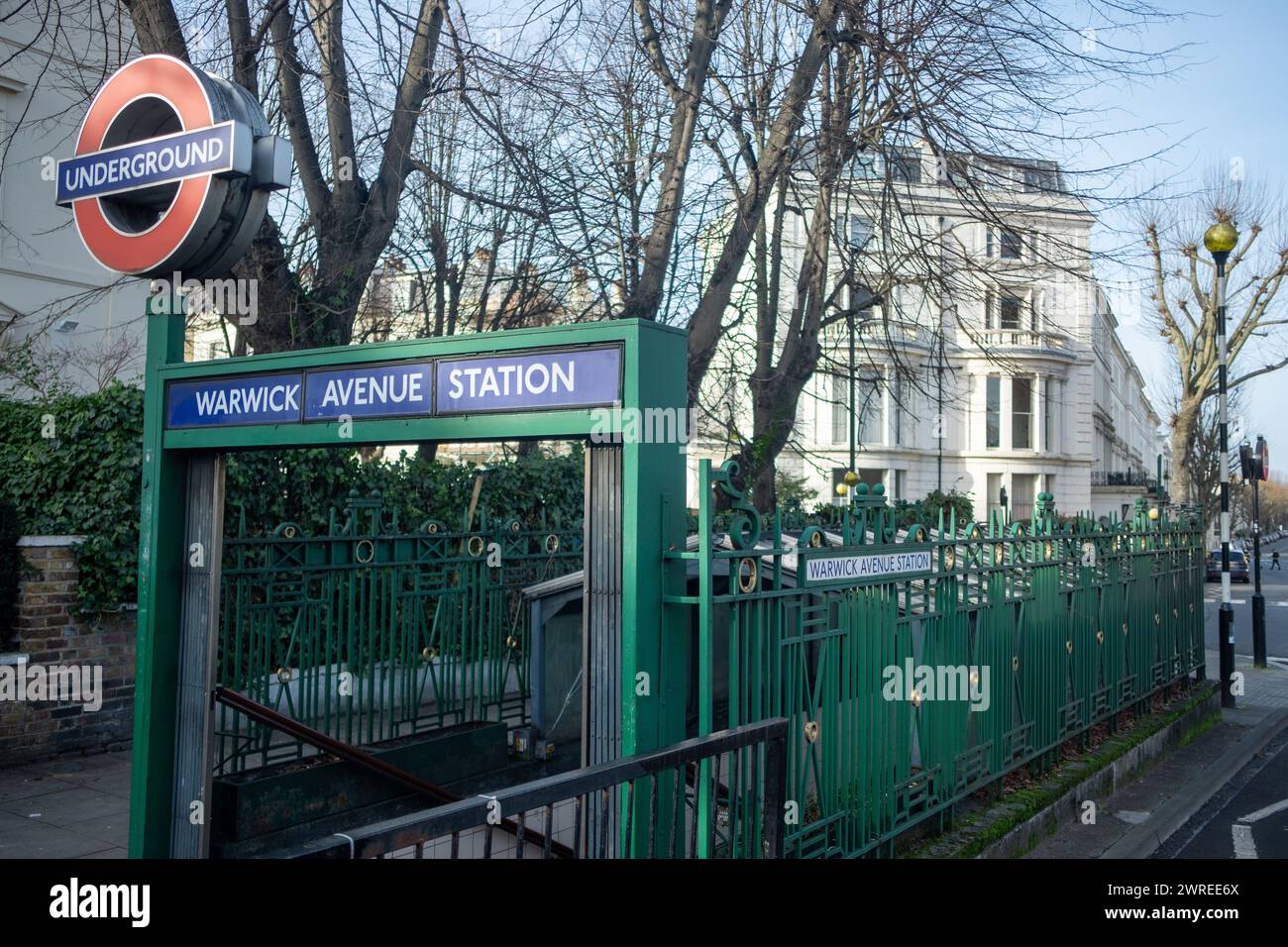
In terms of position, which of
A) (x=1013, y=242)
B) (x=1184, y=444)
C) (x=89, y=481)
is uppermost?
(x=1013, y=242)

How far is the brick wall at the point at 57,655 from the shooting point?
871 cm

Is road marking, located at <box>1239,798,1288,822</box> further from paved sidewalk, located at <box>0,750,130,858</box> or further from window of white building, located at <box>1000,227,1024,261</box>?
paved sidewalk, located at <box>0,750,130,858</box>

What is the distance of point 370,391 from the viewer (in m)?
4.46

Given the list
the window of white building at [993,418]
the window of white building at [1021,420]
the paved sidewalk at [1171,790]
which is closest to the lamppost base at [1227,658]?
the paved sidewalk at [1171,790]

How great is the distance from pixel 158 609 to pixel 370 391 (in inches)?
70.3

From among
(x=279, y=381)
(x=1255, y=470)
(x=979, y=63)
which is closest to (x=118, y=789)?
Answer: (x=279, y=381)

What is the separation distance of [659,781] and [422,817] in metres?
1.15

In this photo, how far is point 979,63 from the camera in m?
9.39

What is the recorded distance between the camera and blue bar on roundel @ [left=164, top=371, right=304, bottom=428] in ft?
15.5

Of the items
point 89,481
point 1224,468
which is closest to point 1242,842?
point 1224,468

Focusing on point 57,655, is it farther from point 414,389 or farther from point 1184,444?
point 1184,444

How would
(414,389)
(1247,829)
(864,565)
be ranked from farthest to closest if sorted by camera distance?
1. (1247,829)
2. (864,565)
3. (414,389)

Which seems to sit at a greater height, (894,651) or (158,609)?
(158,609)
